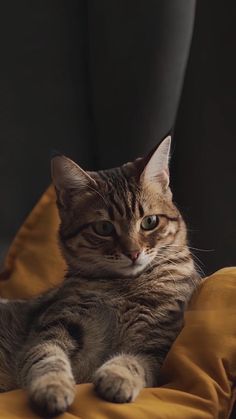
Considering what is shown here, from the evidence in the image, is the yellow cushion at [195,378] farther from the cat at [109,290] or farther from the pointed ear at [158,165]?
the pointed ear at [158,165]

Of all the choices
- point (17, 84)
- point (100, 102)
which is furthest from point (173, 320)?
point (17, 84)

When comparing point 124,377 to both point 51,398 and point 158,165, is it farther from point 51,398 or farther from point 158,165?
point 158,165

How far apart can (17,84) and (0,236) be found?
1.77ft

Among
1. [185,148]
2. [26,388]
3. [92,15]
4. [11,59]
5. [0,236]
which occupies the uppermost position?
[92,15]

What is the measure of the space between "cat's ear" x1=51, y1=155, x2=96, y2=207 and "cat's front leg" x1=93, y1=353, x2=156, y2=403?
43 cm

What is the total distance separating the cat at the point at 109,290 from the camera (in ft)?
4.12

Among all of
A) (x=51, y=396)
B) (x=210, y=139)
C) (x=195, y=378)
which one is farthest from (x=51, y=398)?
(x=210, y=139)

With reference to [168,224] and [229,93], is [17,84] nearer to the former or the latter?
[229,93]

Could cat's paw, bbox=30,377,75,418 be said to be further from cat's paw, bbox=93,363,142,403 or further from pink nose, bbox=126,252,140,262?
pink nose, bbox=126,252,140,262

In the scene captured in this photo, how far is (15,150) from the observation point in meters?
2.13

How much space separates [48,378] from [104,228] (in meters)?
0.41

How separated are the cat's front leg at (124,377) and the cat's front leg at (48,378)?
55 mm

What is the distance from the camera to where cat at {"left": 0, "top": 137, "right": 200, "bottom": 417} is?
4.12 feet

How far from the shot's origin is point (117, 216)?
1390mm
